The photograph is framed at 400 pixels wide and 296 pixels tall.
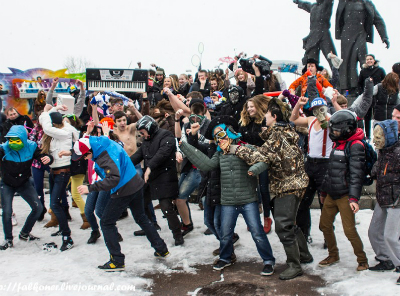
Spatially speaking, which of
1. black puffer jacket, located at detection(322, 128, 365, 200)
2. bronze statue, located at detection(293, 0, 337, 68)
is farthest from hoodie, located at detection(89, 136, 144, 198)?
bronze statue, located at detection(293, 0, 337, 68)

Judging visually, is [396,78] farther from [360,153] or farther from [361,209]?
[360,153]

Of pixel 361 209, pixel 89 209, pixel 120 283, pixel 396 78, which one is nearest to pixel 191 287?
pixel 120 283

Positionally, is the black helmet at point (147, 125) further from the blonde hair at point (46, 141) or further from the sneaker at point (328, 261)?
the sneaker at point (328, 261)

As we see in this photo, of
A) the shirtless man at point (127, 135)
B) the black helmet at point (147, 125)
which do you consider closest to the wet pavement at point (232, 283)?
the black helmet at point (147, 125)

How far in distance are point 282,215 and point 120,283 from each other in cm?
212

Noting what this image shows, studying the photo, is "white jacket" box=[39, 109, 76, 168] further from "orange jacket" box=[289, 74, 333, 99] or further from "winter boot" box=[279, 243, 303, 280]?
"orange jacket" box=[289, 74, 333, 99]

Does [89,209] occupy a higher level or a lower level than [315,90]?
lower

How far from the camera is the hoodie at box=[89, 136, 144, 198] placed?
16.8ft

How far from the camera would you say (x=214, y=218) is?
566 centimetres

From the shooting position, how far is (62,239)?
6.51m

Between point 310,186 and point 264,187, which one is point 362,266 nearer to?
point 310,186

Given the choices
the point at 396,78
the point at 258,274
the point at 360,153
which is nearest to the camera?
the point at 360,153

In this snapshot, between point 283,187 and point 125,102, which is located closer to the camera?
point 283,187

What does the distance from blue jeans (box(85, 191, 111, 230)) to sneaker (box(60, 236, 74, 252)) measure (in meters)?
0.42
